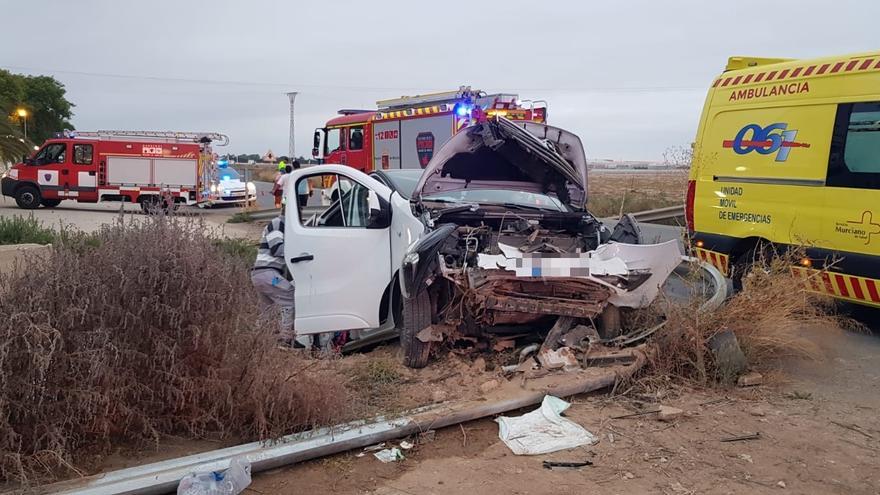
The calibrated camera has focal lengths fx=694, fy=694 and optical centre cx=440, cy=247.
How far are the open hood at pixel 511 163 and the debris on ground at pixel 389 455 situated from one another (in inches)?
95.9

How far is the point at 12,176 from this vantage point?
21.7 meters

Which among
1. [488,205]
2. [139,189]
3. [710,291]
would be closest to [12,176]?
[139,189]

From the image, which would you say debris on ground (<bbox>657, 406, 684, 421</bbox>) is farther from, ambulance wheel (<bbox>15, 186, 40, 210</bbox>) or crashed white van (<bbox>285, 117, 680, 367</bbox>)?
ambulance wheel (<bbox>15, 186, 40, 210</bbox>)

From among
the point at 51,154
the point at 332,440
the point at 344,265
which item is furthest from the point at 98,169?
the point at 332,440

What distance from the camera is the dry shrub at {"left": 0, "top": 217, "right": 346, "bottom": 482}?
3.11m

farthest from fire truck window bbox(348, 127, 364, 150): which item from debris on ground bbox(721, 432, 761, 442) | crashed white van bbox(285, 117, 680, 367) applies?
debris on ground bbox(721, 432, 761, 442)

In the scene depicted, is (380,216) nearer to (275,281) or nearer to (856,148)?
(275,281)

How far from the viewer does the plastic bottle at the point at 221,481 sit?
307 cm

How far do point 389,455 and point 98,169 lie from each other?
2131 cm

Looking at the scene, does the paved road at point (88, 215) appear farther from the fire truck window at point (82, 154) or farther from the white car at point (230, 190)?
the fire truck window at point (82, 154)

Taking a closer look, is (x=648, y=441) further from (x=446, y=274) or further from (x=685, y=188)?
(x=685, y=188)

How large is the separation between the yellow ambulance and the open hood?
2.05 metres

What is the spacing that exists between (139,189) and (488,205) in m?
19.4

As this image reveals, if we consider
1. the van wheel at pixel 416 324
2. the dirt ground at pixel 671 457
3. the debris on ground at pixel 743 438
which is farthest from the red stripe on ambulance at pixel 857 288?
the van wheel at pixel 416 324
